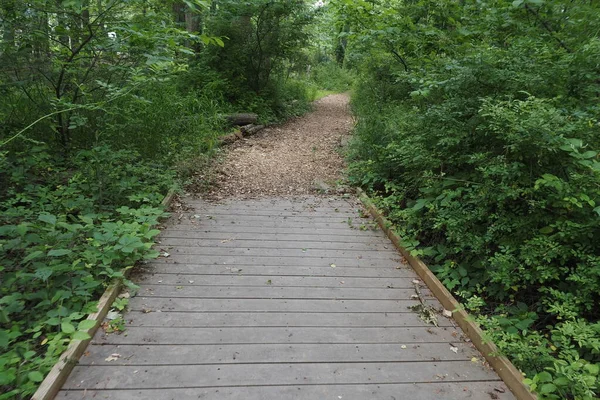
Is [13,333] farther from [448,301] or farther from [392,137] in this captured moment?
[392,137]

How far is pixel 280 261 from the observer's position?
3525mm

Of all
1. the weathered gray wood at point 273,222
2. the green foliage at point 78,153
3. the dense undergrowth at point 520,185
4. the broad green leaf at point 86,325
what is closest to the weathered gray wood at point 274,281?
the green foliage at point 78,153

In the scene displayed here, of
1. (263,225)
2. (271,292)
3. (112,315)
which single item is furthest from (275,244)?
(112,315)

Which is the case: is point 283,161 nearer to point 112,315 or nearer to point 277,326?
point 277,326

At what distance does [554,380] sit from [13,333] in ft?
10.4

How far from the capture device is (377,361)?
2.32 m

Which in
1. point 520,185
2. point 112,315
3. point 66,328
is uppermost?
point 520,185

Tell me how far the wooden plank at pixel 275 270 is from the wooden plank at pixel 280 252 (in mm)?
219

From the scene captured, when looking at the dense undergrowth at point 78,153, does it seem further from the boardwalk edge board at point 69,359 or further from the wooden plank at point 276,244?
the wooden plank at point 276,244

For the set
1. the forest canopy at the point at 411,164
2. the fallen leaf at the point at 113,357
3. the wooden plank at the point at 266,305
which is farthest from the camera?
the wooden plank at the point at 266,305

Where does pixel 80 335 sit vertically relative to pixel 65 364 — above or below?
above

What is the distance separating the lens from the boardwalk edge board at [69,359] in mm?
1852

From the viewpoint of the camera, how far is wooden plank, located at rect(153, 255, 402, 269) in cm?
339

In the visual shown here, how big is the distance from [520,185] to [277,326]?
7.52ft
